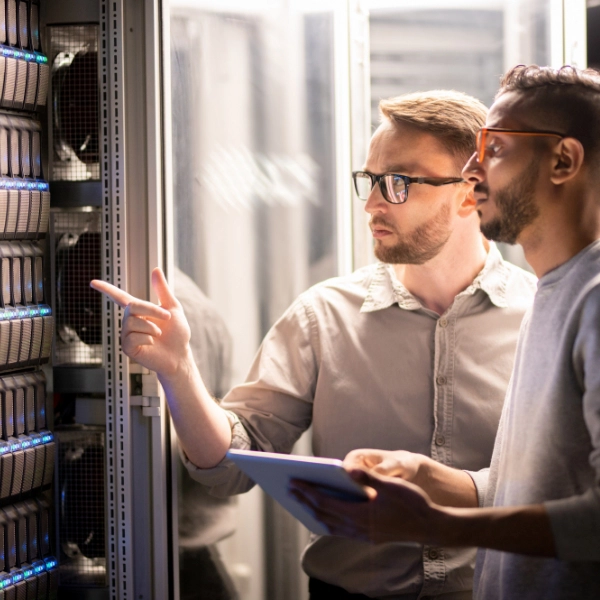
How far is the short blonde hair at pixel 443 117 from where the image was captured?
2.02 metres

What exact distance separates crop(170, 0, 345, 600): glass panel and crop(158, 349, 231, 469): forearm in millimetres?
303

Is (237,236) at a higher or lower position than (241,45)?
lower

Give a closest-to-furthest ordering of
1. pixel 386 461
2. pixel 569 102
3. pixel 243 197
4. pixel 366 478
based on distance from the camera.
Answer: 1. pixel 366 478
2. pixel 569 102
3. pixel 386 461
4. pixel 243 197

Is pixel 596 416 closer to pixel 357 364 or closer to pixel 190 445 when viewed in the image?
pixel 357 364

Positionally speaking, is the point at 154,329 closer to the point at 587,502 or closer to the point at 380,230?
the point at 380,230

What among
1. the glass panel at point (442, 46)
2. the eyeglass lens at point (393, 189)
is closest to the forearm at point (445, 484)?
the eyeglass lens at point (393, 189)

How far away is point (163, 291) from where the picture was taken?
185 centimetres

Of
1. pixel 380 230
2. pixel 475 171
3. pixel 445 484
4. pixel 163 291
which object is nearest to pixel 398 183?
pixel 380 230

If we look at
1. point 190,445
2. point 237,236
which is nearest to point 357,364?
point 190,445

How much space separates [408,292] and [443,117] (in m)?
0.46

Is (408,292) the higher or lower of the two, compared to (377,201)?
lower

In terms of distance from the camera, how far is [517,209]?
1503mm

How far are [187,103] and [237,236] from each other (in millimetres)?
414

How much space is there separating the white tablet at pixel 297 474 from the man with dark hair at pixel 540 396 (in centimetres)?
3
